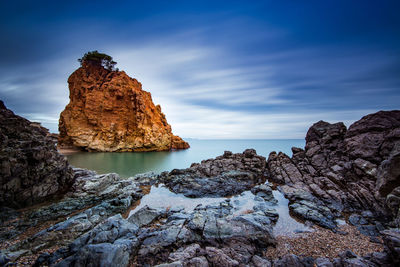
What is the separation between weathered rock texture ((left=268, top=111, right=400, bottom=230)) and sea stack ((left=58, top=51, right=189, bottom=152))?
42003 millimetres

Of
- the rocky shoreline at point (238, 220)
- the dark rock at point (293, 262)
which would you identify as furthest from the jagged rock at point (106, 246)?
the dark rock at point (293, 262)

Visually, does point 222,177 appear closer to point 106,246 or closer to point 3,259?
point 106,246

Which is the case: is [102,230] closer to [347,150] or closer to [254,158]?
[254,158]

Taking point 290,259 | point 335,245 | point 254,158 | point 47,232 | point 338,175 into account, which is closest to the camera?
point 290,259

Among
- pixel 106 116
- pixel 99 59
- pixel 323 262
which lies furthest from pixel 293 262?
pixel 99 59

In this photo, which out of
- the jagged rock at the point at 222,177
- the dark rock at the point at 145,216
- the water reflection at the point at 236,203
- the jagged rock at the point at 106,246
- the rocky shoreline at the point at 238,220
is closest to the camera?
the jagged rock at the point at 106,246

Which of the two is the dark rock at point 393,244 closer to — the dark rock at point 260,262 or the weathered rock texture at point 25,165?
the dark rock at point 260,262

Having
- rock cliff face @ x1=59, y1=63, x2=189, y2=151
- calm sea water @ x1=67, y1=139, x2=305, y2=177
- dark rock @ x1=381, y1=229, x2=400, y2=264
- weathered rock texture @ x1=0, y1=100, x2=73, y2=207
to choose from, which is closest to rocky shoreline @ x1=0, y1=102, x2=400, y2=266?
dark rock @ x1=381, y1=229, x2=400, y2=264

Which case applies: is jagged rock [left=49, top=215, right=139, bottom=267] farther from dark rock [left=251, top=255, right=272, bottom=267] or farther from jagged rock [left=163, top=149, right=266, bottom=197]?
jagged rock [left=163, top=149, right=266, bottom=197]

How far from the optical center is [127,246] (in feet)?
21.1

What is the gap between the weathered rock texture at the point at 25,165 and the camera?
390 inches

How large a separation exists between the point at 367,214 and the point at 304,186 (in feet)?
17.1

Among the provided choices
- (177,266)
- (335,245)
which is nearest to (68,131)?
(177,266)

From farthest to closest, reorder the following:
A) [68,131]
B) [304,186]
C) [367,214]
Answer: [68,131] → [304,186] → [367,214]
